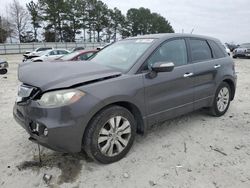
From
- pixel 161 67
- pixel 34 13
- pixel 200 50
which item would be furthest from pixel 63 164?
pixel 34 13

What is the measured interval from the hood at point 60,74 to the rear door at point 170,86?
0.60 meters

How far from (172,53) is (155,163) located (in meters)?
1.71

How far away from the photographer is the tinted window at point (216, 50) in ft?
16.0

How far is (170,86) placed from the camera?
3.85 meters

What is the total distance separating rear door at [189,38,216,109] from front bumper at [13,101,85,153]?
221cm

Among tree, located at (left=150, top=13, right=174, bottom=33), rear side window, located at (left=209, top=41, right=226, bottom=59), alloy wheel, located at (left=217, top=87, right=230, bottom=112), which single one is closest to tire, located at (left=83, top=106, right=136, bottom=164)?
alloy wheel, located at (left=217, top=87, right=230, bottom=112)

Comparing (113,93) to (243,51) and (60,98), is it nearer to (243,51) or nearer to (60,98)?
(60,98)

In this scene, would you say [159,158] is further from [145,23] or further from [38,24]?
[145,23]

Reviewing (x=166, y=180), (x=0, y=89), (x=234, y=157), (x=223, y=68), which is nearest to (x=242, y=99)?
(x=223, y=68)

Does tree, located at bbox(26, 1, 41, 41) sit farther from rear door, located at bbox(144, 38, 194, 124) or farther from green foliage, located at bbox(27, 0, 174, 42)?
rear door, located at bbox(144, 38, 194, 124)

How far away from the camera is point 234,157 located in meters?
3.48

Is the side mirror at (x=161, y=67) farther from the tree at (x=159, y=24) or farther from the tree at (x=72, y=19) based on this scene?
the tree at (x=159, y=24)

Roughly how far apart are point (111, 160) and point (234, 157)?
1.62m

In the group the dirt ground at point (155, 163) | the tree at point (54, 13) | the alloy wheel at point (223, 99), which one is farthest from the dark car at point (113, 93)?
the tree at point (54, 13)
